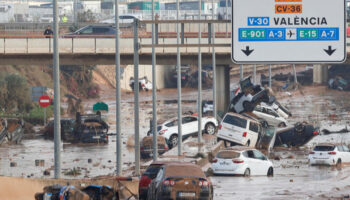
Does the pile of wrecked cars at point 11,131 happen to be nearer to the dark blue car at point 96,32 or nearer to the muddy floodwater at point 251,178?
the muddy floodwater at point 251,178

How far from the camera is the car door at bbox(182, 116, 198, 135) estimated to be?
188ft

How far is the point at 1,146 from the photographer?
194ft

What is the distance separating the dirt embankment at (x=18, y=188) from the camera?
24219 mm

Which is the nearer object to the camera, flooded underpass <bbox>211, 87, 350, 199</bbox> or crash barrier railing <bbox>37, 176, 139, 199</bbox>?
crash barrier railing <bbox>37, 176, 139, 199</bbox>

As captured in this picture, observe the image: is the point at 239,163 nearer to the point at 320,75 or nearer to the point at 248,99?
the point at 248,99

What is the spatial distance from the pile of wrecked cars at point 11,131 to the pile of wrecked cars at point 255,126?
14083mm

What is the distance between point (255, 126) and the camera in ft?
165

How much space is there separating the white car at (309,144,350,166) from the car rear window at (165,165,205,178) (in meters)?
18.7

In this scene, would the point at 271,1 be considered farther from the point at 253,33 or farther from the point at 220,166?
the point at 220,166

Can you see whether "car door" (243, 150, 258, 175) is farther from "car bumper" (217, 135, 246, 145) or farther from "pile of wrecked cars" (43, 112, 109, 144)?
"pile of wrecked cars" (43, 112, 109, 144)

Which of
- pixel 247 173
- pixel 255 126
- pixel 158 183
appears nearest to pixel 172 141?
pixel 255 126

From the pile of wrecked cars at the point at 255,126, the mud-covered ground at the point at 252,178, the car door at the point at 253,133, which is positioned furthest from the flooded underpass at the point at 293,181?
the car door at the point at 253,133

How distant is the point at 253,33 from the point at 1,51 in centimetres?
3267

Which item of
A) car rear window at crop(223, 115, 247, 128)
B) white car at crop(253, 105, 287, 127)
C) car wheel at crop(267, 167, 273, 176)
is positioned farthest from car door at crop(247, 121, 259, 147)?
car wheel at crop(267, 167, 273, 176)
